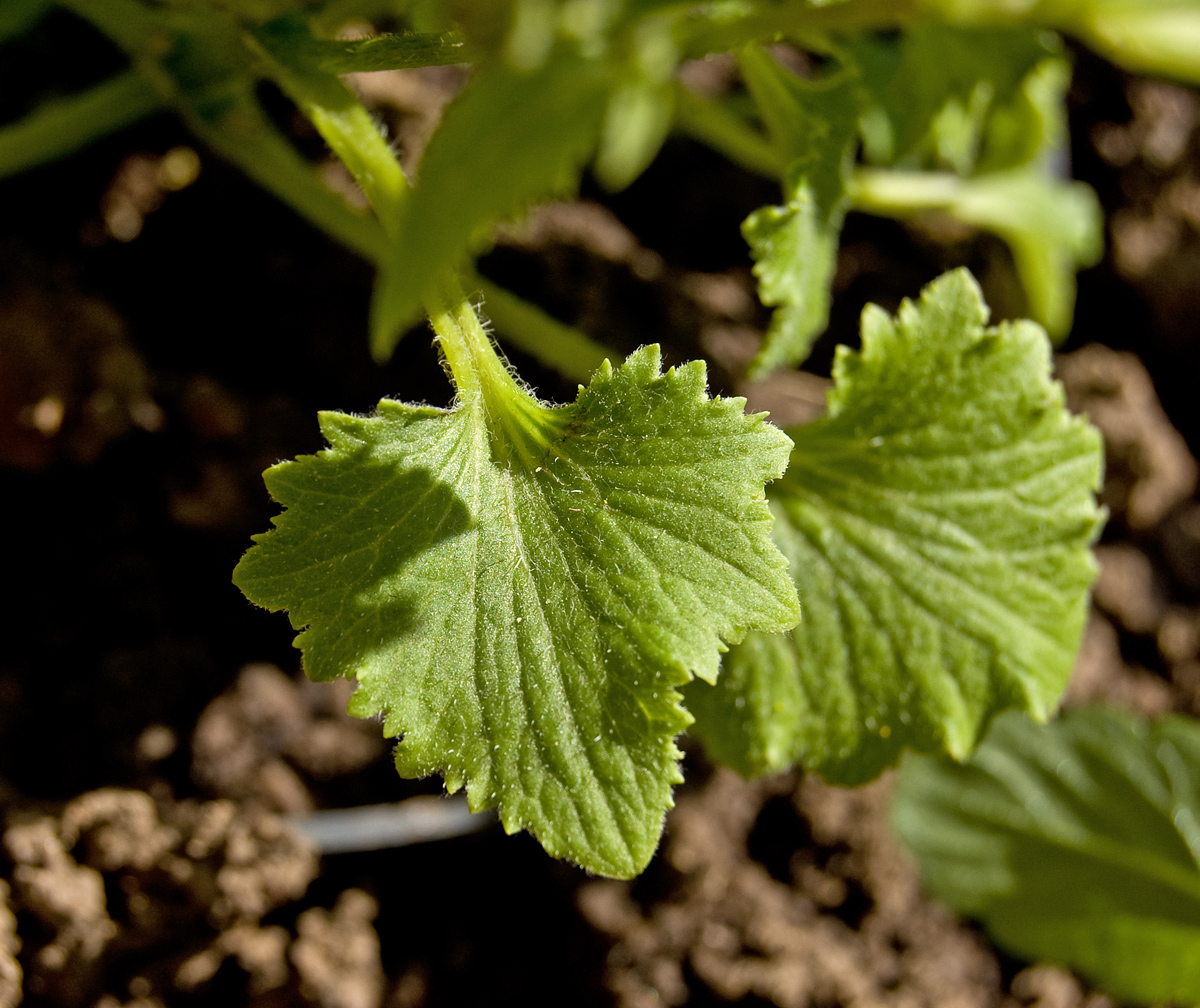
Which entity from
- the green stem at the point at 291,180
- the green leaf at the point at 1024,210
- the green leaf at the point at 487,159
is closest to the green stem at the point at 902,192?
the green leaf at the point at 1024,210

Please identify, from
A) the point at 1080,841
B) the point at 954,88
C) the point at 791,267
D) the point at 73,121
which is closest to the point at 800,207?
the point at 791,267

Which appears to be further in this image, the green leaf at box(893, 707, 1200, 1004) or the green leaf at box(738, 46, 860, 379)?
the green leaf at box(893, 707, 1200, 1004)

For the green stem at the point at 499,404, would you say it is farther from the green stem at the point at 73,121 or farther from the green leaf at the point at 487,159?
the green stem at the point at 73,121

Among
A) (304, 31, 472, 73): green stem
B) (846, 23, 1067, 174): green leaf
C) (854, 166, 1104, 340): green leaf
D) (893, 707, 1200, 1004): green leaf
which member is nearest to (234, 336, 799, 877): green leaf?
(304, 31, 472, 73): green stem

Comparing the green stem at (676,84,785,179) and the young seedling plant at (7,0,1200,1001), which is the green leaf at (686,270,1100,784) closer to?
the young seedling plant at (7,0,1200,1001)

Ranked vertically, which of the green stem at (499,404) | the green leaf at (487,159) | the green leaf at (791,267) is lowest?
the green leaf at (791,267)

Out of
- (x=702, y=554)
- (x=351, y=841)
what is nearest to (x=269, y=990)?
(x=351, y=841)

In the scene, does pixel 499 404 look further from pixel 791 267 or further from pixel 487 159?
pixel 487 159
